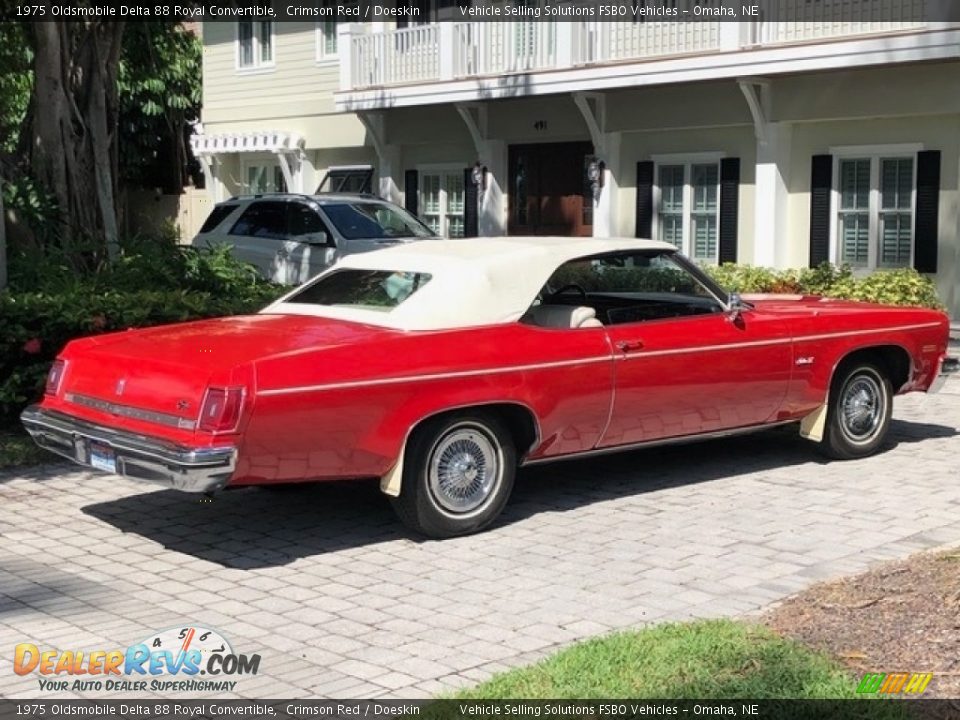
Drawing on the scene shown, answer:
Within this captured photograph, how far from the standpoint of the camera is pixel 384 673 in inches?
199

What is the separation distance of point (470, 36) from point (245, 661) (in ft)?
53.5

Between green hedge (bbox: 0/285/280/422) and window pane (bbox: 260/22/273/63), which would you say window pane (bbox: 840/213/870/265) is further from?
window pane (bbox: 260/22/273/63)

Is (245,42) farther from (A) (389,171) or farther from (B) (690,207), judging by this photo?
(B) (690,207)

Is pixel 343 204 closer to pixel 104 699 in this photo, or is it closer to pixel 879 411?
pixel 879 411

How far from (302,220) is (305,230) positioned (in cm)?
16

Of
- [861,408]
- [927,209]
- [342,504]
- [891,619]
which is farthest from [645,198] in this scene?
[891,619]

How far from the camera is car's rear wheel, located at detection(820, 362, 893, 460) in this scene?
8.85 metres

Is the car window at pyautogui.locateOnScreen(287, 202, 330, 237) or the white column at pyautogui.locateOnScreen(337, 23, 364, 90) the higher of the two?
the white column at pyautogui.locateOnScreen(337, 23, 364, 90)

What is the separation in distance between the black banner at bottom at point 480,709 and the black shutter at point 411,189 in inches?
742

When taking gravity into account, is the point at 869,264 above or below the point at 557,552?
above

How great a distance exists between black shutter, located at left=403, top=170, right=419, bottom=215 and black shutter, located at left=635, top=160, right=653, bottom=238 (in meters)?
5.26

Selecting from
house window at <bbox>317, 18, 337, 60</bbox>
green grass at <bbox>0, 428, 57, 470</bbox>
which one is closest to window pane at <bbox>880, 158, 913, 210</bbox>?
house window at <bbox>317, 18, 337, 60</bbox>

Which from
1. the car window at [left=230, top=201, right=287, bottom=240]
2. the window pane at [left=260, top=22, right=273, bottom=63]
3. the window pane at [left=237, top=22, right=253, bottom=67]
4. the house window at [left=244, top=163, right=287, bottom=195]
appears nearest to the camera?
the car window at [left=230, top=201, right=287, bottom=240]

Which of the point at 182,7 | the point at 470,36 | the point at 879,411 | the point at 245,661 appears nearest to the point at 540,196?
the point at 470,36
